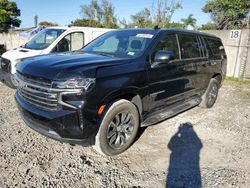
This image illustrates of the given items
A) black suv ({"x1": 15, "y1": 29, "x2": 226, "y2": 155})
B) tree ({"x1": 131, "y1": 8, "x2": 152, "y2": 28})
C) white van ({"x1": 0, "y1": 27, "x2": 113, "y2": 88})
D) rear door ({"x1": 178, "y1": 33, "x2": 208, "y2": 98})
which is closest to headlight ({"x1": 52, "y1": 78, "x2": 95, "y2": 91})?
black suv ({"x1": 15, "y1": 29, "x2": 226, "y2": 155})

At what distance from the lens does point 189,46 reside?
4.64 m

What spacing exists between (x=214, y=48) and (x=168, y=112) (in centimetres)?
258

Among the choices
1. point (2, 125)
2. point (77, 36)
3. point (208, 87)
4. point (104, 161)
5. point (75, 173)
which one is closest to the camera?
point (75, 173)

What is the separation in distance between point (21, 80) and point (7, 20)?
29419mm

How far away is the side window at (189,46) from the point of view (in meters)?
4.40

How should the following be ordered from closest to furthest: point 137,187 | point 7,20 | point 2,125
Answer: point 137,187 < point 2,125 < point 7,20

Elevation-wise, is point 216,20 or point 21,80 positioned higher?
point 216,20

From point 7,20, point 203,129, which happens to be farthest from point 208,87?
point 7,20

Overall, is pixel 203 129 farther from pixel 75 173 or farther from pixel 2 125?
pixel 2 125

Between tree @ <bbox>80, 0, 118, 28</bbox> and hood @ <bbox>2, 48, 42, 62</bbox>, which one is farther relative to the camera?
tree @ <bbox>80, 0, 118, 28</bbox>

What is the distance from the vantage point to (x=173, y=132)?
4.22 metres

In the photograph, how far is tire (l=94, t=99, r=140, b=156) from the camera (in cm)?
305

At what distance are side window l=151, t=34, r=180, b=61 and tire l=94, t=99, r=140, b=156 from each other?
1.14 metres

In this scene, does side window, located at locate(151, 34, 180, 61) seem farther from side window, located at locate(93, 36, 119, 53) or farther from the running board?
the running board
